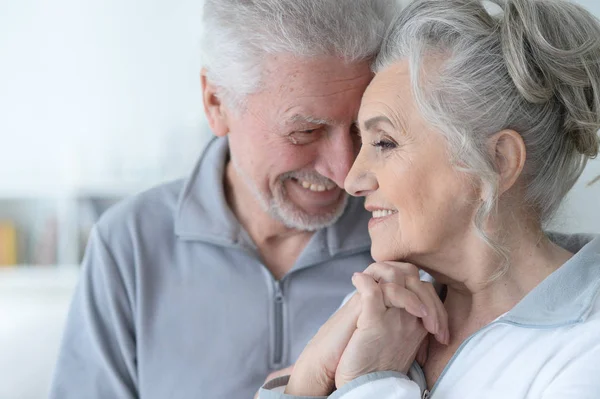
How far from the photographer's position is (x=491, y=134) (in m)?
1.38

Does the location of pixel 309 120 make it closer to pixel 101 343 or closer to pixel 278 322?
pixel 278 322

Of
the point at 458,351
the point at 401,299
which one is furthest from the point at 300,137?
the point at 458,351

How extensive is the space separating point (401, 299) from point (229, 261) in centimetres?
55

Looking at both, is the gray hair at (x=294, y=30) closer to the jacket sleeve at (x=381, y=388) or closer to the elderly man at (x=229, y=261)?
the elderly man at (x=229, y=261)

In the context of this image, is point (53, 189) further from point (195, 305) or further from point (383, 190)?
point (383, 190)

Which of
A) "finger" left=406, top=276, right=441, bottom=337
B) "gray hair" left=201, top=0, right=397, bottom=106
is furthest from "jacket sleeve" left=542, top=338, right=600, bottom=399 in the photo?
"gray hair" left=201, top=0, right=397, bottom=106

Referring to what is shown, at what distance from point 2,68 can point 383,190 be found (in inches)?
144

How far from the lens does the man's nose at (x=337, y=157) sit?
168 centimetres

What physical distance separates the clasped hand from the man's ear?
1.89 ft

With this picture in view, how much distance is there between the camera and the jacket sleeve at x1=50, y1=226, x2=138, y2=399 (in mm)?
1791

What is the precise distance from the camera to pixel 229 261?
1831 mm

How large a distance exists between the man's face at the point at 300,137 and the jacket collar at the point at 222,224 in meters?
0.05

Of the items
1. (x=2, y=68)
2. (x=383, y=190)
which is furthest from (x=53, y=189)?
(x=383, y=190)

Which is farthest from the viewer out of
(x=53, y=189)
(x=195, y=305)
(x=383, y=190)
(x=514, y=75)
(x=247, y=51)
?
(x=53, y=189)
